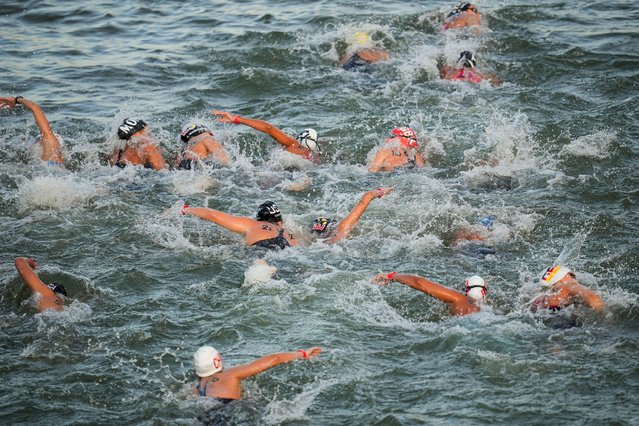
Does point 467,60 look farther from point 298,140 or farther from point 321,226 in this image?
point 321,226

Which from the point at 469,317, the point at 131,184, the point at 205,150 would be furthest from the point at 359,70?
the point at 469,317

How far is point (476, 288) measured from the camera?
412 inches

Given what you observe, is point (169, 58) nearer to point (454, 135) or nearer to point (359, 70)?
point (359, 70)

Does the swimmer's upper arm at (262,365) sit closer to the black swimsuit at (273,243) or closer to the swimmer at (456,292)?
the swimmer at (456,292)

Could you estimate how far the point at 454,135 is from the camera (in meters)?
16.3

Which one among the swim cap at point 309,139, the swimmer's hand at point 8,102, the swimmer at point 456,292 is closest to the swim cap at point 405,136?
the swim cap at point 309,139

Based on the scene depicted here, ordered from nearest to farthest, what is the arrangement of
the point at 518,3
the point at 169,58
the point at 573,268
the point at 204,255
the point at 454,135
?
the point at 573,268, the point at 204,255, the point at 454,135, the point at 169,58, the point at 518,3

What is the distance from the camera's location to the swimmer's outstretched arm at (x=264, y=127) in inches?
574

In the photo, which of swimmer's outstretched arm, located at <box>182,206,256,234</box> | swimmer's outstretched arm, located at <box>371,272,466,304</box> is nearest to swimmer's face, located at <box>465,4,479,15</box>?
swimmer's outstretched arm, located at <box>182,206,256,234</box>

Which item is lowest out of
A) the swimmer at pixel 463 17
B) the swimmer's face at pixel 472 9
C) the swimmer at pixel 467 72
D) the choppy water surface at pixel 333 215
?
the choppy water surface at pixel 333 215

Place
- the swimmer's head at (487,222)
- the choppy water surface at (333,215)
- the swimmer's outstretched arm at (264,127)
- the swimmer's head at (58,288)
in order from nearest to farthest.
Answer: the choppy water surface at (333,215) < the swimmer's head at (58,288) < the swimmer's head at (487,222) < the swimmer's outstretched arm at (264,127)

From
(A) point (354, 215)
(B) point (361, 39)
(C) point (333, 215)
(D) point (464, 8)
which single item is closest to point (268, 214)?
(A) point (354, 215)

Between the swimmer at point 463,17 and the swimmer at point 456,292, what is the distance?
40.3 ft

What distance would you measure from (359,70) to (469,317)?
10.3 meters
